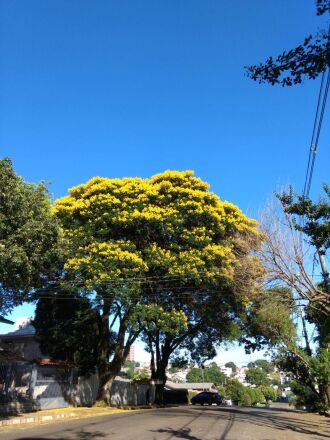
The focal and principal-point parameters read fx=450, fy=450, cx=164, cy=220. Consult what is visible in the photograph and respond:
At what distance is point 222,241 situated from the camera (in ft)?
76.6

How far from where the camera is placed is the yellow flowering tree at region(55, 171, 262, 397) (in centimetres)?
2122

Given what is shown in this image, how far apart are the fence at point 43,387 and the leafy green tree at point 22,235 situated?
5.99m

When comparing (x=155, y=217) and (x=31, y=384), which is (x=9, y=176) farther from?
(x=31, y=384)

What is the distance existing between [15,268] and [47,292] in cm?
989

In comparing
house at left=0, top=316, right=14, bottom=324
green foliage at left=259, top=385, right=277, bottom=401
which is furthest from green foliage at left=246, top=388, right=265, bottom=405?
house at left=0, top=316, right=14, bottom=324

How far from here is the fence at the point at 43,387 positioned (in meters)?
20.9

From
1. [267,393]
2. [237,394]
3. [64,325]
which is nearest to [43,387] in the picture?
[64,325]

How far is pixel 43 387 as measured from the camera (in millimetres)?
23219

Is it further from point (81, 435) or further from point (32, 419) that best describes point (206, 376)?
point (81, 435)

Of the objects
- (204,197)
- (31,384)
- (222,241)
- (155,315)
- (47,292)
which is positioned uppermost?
(204,197)

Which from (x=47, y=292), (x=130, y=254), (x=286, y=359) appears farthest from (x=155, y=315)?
(x=286, y=359)

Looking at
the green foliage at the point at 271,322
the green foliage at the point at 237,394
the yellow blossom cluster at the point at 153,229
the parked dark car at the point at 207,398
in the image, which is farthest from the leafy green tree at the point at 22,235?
the green foliage at the point at 237,394

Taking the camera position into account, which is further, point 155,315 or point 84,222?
point 84,222

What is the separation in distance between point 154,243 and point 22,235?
924cm
